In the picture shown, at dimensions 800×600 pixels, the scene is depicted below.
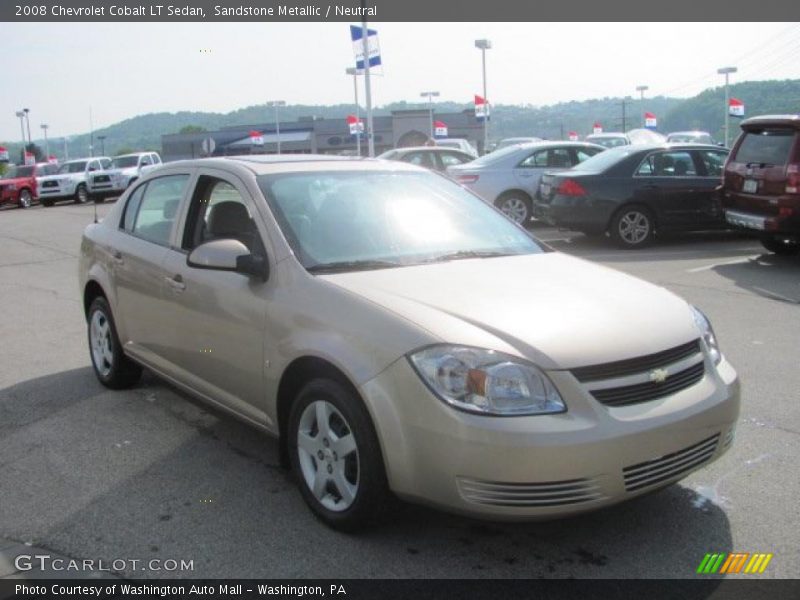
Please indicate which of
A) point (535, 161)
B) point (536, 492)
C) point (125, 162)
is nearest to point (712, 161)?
point (535, 161)

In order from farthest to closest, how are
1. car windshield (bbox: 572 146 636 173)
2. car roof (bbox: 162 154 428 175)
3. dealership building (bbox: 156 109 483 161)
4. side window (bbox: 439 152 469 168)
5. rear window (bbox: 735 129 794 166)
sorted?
dealership building (bbox: 156 109 483 161), side window (bbox: 439 152 469 168), car windshield (bbox: 572 146 636 173), rear window (bbox: 735 129 794 166), car roof (bbox: 162 154 428 175)

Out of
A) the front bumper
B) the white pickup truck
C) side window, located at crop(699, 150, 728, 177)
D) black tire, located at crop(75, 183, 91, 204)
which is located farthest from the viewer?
black tire, located at crop(75, 183, 91, 204)

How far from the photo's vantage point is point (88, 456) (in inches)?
175

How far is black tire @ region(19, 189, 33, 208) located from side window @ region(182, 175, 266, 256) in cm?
3098

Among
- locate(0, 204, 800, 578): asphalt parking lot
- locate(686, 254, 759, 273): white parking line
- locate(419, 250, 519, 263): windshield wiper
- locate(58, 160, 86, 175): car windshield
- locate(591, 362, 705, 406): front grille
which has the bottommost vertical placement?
locate(0, 204, 800, 578): asphalt parking lot

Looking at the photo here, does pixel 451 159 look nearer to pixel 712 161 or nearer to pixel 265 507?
pixel 712 161

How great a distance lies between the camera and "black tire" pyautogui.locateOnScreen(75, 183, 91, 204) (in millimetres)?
32312

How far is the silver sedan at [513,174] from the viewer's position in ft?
47.0

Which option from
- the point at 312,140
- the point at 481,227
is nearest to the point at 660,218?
the point at 481,227

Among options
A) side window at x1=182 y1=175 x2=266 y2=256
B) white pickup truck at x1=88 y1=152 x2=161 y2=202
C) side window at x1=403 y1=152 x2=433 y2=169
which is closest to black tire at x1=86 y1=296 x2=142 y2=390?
side window at x1=182 y1=175 x2=266 y2=256

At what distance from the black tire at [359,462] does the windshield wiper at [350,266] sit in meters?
0.57

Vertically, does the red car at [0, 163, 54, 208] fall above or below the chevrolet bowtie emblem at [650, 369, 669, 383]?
above

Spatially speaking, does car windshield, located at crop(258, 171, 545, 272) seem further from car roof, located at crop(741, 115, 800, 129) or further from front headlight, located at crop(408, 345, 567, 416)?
car roof, located at crop(741, 115, 800, 129)

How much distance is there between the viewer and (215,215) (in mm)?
4629
